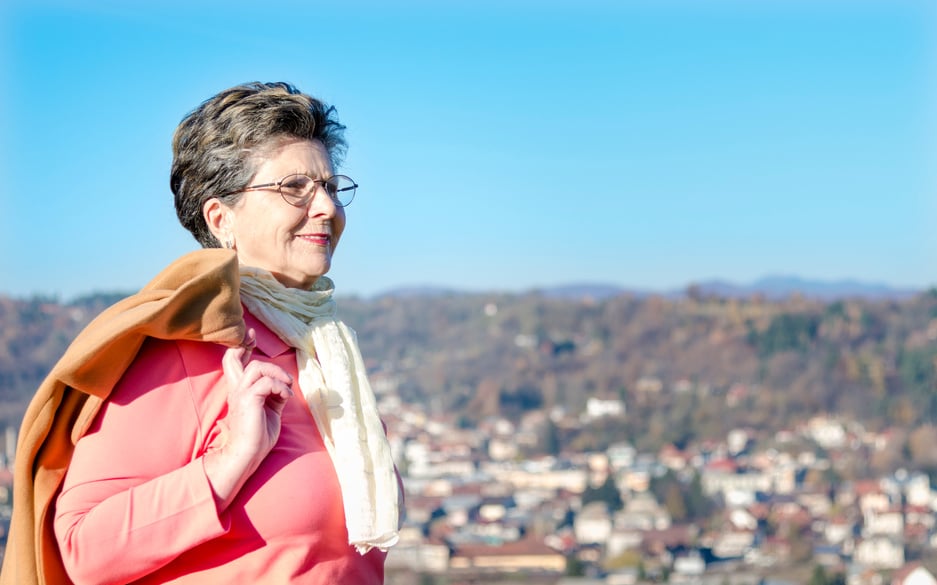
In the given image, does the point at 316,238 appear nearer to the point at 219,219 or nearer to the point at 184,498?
the point at 219,219

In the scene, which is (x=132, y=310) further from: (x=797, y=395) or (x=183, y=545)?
(x=797, y=395)

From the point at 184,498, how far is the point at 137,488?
0.03 m

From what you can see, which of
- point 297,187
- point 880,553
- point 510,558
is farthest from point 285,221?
point 880,553

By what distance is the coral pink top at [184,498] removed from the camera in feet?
3.63

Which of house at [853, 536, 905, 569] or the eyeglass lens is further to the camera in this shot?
house at [853, 536, 905, 569]

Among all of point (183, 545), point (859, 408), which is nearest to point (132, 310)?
point (183, 545)

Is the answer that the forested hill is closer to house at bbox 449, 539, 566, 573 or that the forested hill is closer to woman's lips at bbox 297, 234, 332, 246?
house at bbox 449, 539, 566, 573

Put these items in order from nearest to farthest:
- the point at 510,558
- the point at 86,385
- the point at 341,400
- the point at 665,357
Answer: the point at 86,385 < the point at 341,400 < the point at 510,558 < the point at 665,357

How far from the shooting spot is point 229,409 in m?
A: 1.15

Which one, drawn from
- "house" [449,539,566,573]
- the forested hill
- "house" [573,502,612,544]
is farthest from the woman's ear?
the forested hill

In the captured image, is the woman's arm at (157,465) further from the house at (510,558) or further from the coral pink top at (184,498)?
the house at (510,558)

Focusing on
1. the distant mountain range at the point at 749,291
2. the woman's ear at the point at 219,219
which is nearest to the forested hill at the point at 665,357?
the distant mountain range at the point at 749,291

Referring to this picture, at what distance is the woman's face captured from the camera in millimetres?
1270

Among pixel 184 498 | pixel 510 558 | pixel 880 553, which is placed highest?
pixel 184 498
